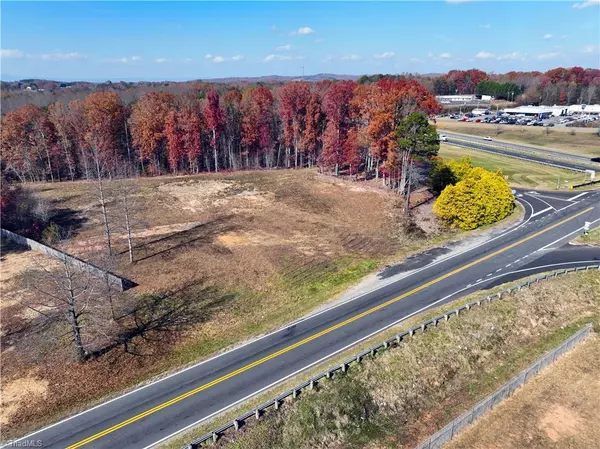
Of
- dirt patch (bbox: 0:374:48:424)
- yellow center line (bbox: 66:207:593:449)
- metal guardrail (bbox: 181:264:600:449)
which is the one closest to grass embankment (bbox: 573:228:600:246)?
yellow center line (bbox: 66:207:593:449)

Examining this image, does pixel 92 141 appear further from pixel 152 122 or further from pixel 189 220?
pixel 189 220

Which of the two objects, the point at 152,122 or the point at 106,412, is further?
the point at 152,122

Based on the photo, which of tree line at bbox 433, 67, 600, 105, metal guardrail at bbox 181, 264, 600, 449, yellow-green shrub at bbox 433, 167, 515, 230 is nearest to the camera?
metal guardrail at bbox 181, 264, 600, 449

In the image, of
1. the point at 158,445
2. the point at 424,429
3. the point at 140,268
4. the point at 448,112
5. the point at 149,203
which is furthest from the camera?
the point at 448,112

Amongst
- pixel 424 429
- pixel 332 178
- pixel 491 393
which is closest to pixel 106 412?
pixel 424 429

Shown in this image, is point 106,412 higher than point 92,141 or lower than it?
lower

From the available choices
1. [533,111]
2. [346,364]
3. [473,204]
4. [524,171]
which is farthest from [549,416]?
[533,111]

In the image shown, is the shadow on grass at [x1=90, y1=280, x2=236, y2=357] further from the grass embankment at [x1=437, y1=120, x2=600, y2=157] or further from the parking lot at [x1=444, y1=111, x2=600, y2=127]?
the parking lot at [x1=444, y1=111, x2=600, y2=127]
